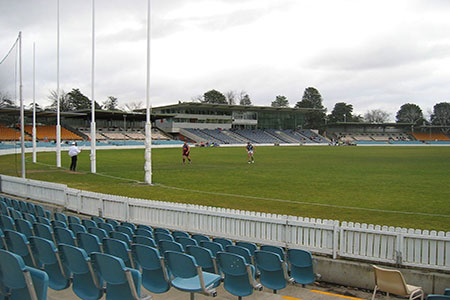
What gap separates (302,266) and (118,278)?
335cm

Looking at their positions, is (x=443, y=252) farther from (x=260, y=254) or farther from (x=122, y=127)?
(x=122, y=127)

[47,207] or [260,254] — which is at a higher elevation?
[260,254]

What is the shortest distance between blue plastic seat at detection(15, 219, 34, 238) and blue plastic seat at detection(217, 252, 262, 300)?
4129mm

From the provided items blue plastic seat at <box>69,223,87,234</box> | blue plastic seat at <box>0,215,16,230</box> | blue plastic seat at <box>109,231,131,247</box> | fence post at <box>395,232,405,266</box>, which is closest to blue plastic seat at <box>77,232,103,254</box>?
blue plastic seat at <box>109,231,131,247</box>

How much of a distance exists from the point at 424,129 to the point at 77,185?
122022 mm

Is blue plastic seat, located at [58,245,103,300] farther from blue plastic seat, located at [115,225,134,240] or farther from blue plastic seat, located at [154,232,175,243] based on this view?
blue plastic seat, located at [115,225,134,240]

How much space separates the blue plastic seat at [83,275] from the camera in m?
5.00

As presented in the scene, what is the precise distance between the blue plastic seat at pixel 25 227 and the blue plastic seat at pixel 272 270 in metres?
4.56

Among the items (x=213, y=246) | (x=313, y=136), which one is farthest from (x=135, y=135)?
(x=213, y=246)

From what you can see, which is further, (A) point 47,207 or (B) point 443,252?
(A) point 47,207

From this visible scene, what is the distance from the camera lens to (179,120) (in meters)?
93.1

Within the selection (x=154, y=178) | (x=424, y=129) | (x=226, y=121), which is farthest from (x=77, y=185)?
(x=424, y=129)

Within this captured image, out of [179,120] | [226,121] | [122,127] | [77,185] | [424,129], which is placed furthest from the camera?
[424,129]

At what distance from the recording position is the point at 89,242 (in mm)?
6387
